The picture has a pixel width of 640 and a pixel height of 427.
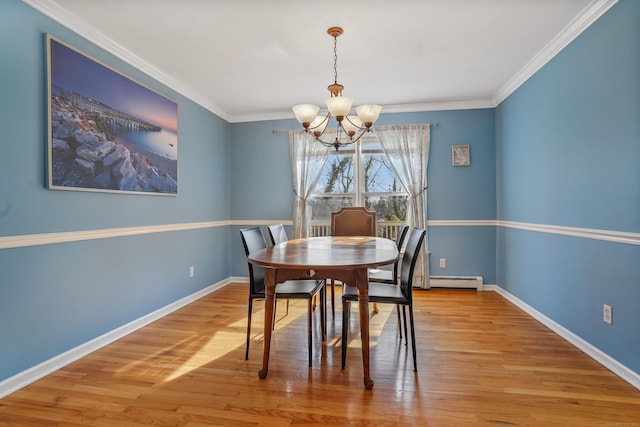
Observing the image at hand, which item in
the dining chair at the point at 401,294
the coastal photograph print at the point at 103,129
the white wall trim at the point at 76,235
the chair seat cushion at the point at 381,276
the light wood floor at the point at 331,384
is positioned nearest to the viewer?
the light wood floor at the point at 331,384

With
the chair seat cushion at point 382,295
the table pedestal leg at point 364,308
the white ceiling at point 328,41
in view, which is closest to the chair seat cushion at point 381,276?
the chair seat cushion at point 382,295

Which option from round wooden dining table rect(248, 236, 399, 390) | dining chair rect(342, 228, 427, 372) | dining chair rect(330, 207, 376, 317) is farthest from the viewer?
dining chair rect(330, 207, 376, 317)

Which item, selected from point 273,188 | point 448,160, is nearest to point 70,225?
point 273,188

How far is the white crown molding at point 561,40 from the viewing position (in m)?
2.23

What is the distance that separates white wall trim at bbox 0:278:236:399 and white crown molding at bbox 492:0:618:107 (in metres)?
4.10

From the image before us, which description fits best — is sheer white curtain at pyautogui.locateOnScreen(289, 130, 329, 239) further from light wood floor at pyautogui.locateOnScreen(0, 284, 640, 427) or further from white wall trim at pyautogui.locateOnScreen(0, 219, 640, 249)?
light wood floor at pyautogui.locateOnScreen(0, 284, 640, 427)

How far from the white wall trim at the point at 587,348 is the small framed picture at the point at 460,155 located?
168 cm

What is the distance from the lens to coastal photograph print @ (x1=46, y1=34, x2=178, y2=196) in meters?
2.25

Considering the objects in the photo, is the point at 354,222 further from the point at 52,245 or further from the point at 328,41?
the point at 52,245

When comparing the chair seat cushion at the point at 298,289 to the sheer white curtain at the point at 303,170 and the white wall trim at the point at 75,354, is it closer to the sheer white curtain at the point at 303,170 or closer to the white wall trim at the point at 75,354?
the white wall trim at the point at 75,354

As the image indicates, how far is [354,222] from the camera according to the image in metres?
3.69

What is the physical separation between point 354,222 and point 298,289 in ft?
4.73

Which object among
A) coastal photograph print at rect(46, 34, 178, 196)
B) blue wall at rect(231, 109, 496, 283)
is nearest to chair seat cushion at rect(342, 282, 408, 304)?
coastal photograph print at rect(46, 34, 178, 196)

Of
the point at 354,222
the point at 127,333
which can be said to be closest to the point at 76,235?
the point at 127,333
